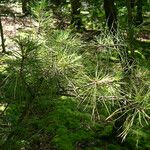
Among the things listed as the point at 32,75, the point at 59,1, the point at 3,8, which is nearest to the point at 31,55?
the point at 32,75

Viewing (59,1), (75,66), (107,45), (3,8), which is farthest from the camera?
(59,1)

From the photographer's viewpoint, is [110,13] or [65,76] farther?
[110,13]

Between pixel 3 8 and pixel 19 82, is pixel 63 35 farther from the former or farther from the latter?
pixel 3 8

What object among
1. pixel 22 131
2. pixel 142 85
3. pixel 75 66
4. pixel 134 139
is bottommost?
pixel 134 139

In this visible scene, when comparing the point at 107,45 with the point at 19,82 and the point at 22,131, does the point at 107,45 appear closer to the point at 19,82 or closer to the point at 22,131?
the point at 19,82

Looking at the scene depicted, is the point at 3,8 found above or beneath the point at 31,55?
beneath

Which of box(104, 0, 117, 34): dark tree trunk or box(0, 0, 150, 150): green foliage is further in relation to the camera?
box(104, 0, 117, 34): dark tree trunk

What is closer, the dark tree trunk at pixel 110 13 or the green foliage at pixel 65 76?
the green foliage at pixel 65 76

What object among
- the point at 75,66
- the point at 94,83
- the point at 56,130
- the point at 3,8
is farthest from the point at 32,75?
the point at 3,8

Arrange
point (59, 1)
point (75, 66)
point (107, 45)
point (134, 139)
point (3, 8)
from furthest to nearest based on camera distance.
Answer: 1. point (59, 1)
2. point (3, 8)
3. point (134, 139)
4. point (107, 45)
5. point (75, 66)

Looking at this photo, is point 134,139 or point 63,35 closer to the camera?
point 63,35

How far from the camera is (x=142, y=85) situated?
3770 mm

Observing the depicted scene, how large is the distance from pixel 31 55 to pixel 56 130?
3.76 m

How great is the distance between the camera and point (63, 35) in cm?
425
